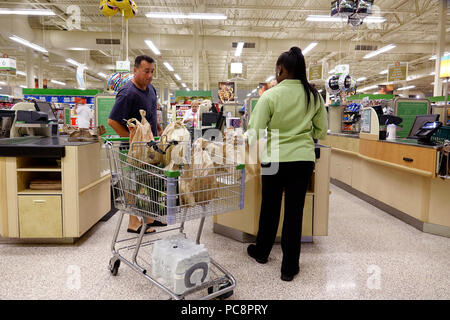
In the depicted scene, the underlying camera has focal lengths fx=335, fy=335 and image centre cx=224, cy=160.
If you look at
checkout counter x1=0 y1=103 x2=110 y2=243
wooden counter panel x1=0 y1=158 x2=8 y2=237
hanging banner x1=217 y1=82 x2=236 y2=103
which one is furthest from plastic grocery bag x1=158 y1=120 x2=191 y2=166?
hanging banner x1=217 y1=82 x2=236 y2=103

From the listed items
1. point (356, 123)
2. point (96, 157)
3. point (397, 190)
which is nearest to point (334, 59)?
point (356, 123)

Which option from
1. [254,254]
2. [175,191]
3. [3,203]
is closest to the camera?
[175,191]

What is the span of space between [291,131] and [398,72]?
1317cm

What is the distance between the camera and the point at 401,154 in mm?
4211

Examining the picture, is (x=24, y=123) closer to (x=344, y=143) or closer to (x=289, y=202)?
(x=289, y=202)

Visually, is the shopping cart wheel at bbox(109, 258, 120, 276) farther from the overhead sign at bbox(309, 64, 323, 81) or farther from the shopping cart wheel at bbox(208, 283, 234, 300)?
the overhead sign at bbox(309, 64, 323, 81)

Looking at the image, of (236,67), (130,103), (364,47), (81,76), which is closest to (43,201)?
(130,103)

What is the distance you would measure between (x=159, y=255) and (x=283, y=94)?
1435mm

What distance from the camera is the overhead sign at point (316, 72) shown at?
44.2 feet

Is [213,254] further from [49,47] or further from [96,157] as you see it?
[49,47]

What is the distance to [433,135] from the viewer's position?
4.09 metres

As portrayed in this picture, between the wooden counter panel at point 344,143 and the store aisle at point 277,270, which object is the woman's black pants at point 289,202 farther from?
the wooden counter panel at point 344,143

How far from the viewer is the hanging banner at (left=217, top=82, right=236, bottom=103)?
11.8m

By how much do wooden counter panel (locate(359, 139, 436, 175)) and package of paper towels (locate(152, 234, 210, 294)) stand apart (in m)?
2.87
